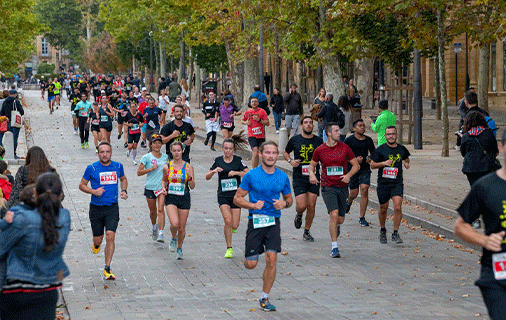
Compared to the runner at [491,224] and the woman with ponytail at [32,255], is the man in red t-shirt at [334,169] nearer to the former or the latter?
the woman with ponytail at [32,255]

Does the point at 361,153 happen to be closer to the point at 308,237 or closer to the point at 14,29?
the point at 308,237

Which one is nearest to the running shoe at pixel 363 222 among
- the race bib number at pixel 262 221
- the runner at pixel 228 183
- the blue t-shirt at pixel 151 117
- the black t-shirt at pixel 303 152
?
the black t-shirt at pixel 303 152

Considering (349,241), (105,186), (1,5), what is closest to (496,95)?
(1,5)

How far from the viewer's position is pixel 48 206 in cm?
600

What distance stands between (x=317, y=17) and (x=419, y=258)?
19.7 m

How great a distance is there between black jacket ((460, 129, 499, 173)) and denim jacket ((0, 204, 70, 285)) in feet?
26.8

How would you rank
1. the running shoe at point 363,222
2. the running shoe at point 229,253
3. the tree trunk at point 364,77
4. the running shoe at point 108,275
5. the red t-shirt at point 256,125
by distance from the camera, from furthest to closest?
the tree trunk at point 364,77
the red t-shirt at point 256,125
the running shoe at point 363,222
the running shoe at point 229,253
the running shoe at point 108,275

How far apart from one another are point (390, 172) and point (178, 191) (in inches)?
114

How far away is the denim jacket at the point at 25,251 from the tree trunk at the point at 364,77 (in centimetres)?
3701

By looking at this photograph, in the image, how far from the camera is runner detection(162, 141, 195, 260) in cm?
1170

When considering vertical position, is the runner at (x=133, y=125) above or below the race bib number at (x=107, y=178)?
above

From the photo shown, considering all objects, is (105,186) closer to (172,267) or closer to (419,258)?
(172,267)

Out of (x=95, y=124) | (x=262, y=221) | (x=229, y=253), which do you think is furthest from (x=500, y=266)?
(x=95, y=124)

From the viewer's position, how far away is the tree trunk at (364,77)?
43.0m
